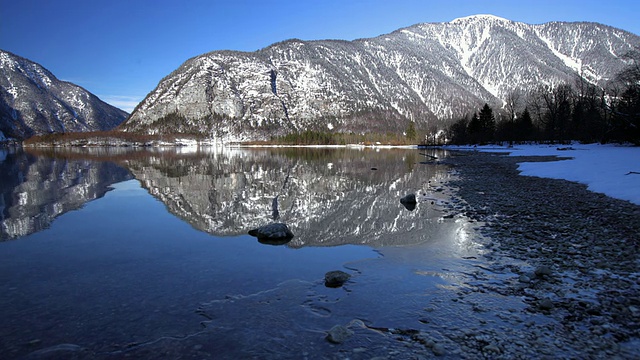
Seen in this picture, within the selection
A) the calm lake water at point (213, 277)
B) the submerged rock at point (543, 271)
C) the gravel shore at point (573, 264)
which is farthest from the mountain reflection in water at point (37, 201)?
the submerged rock at point (543, 271)

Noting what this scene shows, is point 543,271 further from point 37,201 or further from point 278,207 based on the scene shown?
point 37,201

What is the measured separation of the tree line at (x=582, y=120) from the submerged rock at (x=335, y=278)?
72.8 m

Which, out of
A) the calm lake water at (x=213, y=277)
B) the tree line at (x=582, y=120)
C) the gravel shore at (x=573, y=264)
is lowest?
A: the calm lake water at (x=213, y=277)

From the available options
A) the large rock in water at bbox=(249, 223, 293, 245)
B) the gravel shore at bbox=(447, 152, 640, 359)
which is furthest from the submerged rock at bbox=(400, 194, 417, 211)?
the large rock in water at bbox=(249, 223, 293, 245)

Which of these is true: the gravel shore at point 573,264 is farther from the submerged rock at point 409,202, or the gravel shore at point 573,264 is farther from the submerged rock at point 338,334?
the submerged rock at point 338,334

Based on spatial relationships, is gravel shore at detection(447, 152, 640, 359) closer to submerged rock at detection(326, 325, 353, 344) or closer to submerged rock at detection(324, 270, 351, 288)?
submerged rock at detection(326, 325, 353, 344)

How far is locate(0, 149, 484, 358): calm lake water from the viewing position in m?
6.70

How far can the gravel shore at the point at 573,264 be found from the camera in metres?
6.00

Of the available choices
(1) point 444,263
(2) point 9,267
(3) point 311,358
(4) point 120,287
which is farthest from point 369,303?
(2) point 9,267

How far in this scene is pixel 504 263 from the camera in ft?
33.1

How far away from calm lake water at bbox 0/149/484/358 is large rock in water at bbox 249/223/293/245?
0.37 metres

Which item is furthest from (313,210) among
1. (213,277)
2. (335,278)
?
(335,278)

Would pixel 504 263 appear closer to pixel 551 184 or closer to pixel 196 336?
pixel 196 336

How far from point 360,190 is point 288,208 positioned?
8.69 m
